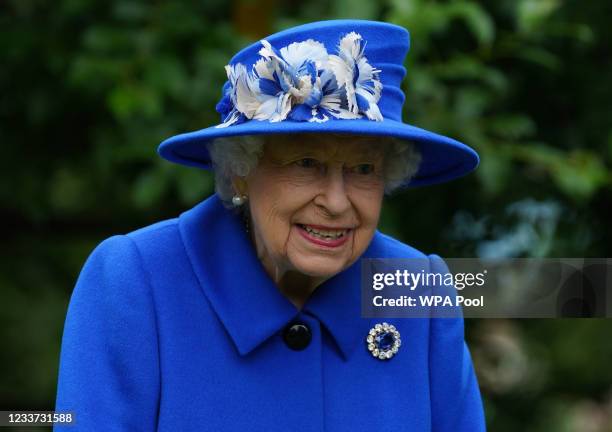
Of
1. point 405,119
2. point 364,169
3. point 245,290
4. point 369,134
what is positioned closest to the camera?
point 369,134

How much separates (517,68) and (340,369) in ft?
7.93

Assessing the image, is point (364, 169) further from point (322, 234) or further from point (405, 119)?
point (405, 119)

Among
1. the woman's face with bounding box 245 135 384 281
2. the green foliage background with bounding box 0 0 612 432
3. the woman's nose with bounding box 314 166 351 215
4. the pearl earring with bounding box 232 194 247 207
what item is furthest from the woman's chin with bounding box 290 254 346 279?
the green foliage background with bounding box 0 0 612 432

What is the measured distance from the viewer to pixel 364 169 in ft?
8.58

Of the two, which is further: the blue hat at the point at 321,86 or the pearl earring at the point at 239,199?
the pearl earring at the point at 239,199

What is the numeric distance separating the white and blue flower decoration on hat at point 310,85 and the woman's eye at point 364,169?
121 mm

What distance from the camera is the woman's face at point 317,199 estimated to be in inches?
101

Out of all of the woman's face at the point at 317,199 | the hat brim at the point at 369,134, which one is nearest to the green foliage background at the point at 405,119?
the hat brim at the point at 369,134

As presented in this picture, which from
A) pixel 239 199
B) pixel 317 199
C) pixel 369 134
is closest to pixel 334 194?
pixel 317 199

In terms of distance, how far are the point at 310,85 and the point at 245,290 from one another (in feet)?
1.66

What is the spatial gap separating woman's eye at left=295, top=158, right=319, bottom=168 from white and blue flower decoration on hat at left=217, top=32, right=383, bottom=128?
109mm

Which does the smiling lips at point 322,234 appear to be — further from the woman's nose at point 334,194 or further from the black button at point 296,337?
the black button at point 296,337

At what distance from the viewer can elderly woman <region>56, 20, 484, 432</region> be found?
8.32 ft

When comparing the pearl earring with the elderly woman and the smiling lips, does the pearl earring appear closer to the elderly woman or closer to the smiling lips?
the elderly woman
